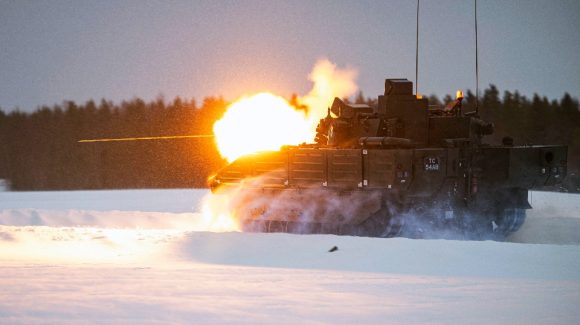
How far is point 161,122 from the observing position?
173ft

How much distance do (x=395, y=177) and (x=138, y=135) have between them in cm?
4003

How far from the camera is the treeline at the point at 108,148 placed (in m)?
44.2

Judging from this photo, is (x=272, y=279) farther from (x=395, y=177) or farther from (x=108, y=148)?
(x=108, y=148)

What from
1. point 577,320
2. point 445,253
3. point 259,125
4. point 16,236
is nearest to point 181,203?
point 259,125

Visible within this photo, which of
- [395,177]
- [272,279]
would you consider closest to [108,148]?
[395,177]

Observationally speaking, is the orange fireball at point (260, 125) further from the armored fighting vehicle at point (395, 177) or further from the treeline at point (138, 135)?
the treeline at point (138, 135)

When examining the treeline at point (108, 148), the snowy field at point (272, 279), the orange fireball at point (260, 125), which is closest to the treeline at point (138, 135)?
the treeline at point (108, 148)

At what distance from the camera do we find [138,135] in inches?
2087

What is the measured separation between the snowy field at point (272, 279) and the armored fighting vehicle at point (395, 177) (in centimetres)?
222

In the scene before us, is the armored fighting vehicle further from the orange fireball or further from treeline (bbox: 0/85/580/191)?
treeline (bbox: 0/85/580/191)

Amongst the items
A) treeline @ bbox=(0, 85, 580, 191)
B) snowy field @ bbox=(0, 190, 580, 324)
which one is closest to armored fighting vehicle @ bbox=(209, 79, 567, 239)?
snowy field @ bbox=(0, 190, 580, 324)

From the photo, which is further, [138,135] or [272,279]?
[138,135]

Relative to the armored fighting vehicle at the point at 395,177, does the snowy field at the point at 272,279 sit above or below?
below

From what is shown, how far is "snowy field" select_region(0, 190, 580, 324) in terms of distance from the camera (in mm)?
7051
